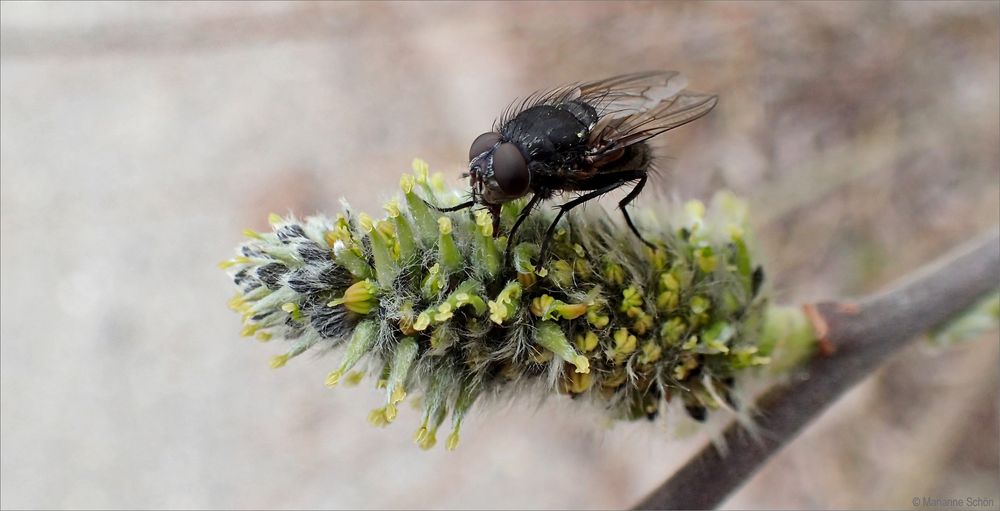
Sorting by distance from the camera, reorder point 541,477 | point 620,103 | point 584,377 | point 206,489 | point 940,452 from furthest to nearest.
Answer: point 206,489
point 541,477
point 940,452
point 620,103
point 584,377

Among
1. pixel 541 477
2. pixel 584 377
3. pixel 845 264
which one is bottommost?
pixel 541 477

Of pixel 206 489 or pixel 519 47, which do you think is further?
pixel 519 47

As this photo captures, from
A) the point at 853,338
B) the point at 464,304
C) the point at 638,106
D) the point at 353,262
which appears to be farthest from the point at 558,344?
the point at 853,338

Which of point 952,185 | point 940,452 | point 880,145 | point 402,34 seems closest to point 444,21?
point 402,34

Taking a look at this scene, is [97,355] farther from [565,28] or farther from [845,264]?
[845,264]

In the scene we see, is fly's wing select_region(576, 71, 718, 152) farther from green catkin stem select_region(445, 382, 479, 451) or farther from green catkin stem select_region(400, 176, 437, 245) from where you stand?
green catkin stem select_region(445, 382, 479, 451)

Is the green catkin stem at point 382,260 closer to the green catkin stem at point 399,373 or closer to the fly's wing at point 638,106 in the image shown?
the green catkin stem at point 399,373

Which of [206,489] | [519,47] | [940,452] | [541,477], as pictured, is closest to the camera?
[940,452]

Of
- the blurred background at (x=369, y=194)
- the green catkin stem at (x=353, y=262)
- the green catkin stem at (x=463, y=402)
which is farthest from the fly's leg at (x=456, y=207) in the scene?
the blurred background at (x=369, y=194)

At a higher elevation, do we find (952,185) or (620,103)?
(620,103)
